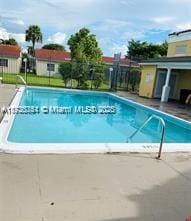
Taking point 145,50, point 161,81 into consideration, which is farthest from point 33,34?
point 161,81

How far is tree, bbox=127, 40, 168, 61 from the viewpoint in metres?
43.3

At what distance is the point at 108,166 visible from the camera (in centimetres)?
550

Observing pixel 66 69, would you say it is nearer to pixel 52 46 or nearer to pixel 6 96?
pixel 6 96

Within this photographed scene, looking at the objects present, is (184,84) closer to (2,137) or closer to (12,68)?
(2,137)

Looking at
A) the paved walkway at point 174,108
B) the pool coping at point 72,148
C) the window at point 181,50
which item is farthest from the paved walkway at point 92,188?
the window at point 181,50

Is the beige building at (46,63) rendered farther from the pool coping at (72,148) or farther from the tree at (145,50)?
the pool coping at (72,148)

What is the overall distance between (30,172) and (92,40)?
108 feet

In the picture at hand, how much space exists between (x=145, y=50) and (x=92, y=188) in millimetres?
42203

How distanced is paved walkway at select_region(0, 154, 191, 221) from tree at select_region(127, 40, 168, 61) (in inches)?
1523

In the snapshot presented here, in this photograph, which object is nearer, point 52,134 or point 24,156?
point 24,156

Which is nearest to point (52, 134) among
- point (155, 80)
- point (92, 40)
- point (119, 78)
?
point (155, 80)

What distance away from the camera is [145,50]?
146 feet

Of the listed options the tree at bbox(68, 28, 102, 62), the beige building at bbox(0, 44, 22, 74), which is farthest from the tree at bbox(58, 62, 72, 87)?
the beige building at bbox(0, 44, 22, 74)

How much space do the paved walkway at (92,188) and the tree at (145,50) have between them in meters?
38.7
